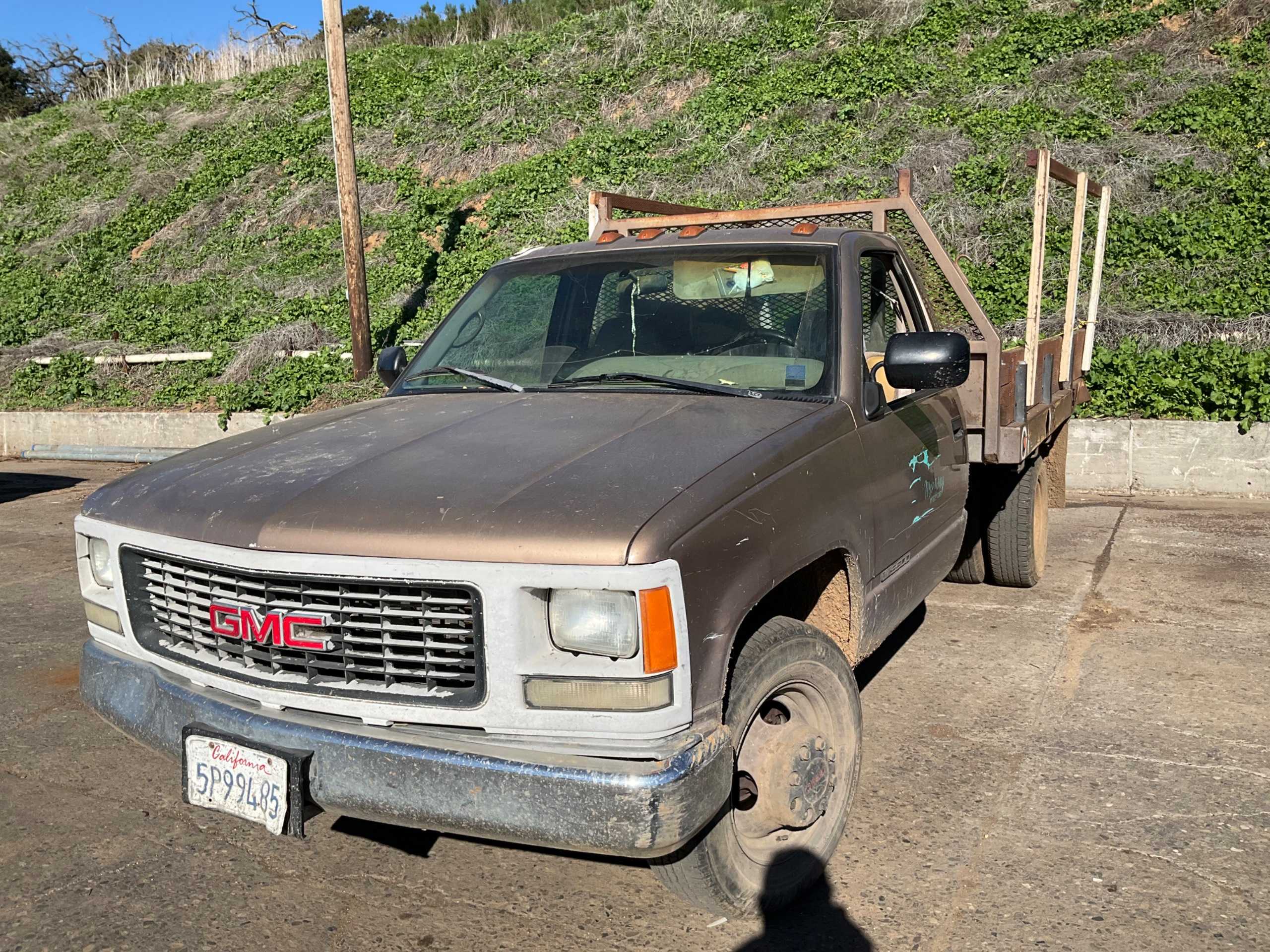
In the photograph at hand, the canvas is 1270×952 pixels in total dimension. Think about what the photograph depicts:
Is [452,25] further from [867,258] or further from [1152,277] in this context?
[867,258]

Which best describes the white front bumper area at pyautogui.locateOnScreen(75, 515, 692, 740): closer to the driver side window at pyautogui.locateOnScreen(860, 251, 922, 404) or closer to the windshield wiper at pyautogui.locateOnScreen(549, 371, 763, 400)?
the windshield wiper at pyautogui.locateOnScreen(549, 371, 763, 400)

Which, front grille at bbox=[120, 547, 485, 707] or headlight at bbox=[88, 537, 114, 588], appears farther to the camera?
headlight at bbox=[88, 537, 114, 588]

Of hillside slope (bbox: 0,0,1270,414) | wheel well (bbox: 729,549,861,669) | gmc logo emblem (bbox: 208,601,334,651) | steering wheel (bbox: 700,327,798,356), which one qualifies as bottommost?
wheel well (bbox: 729,549,861,669)

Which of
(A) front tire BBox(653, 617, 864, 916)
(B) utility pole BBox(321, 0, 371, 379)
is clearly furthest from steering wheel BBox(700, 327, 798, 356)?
(B) utility pole BBox(321, 0, 371, 379)

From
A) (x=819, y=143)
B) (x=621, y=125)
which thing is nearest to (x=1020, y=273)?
(x=819, y=143)

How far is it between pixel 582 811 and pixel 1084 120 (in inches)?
585

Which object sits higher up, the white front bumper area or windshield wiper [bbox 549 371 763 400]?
windshield wiper [bbox 549 371 763 400]

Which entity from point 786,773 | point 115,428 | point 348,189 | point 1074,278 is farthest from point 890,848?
point 115,428

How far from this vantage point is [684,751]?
242 cm

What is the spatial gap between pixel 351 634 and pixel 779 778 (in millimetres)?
1240

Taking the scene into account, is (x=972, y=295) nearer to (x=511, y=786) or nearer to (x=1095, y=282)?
(x=1095, y=282)

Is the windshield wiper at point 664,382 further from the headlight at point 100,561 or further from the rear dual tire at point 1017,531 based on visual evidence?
the rear dual tire at point 1017,531

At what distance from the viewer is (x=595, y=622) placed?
242 centimetres

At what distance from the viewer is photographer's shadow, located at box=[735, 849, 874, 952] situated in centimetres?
291
